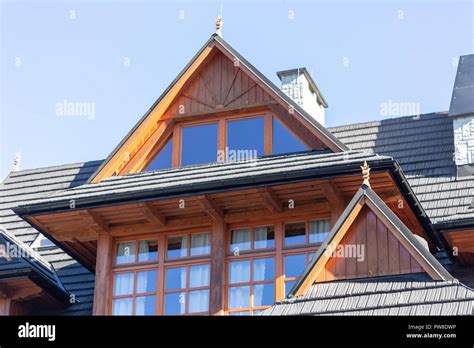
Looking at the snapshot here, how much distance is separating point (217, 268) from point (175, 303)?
0.83m

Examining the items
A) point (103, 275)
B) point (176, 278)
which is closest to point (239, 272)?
point (176, 278)

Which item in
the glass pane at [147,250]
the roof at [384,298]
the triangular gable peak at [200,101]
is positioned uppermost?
the triangular gable peak at [200,101]

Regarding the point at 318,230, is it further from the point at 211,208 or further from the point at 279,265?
the point at 211,208

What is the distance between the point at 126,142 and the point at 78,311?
9.54 ft

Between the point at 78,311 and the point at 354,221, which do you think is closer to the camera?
the point at 354,221

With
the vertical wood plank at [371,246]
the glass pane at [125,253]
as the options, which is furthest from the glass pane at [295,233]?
the glass pane at [125,253]

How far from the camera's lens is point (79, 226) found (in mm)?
19875

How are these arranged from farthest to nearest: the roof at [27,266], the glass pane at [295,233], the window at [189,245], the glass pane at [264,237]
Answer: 1. the roof at [27,266]
2. the window at [189,245]
3. the glass pane at [264,237]
4. the glass pane at [295,233]

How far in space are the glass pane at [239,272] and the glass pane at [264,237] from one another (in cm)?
33

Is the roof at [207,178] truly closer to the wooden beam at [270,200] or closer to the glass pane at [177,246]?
the wooden beam at [270,200]

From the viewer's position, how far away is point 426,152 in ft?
71.2

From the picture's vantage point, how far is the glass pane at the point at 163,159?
67.2 feet
